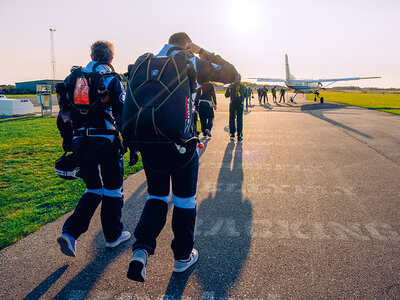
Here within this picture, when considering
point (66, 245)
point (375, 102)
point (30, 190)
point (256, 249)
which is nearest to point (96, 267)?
point (66, 245)

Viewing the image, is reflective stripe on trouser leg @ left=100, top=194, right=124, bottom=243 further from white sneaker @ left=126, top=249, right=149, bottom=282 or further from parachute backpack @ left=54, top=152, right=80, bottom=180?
white sneaker @ left=126, top=249, right=149, bottom=282

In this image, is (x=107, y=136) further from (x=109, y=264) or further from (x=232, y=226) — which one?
(x=232, y=226)

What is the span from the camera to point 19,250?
119 inches

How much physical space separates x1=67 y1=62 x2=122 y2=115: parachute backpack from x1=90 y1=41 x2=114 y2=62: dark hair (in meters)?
0.19

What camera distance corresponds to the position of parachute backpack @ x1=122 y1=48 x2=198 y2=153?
83.4 inches

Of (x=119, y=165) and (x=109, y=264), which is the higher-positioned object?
(x=119, y=165)

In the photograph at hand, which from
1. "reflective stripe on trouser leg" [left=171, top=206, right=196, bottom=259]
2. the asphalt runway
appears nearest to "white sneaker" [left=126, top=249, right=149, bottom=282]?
the asphalt runway

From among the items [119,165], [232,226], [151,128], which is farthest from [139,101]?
[232,226]

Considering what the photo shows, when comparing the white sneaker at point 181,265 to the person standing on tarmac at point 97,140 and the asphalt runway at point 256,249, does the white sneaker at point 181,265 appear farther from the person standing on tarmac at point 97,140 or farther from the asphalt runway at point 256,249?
the person standing on tarmac at point 97,140

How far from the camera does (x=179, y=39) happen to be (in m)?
2.49

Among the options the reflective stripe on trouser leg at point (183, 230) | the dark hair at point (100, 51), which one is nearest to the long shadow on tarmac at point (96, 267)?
the reflective stripe on trouser leg at point (183, 230)

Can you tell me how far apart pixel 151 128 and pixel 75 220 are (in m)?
1.45

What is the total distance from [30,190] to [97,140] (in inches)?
126

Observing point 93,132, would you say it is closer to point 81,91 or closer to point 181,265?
point 81,91
